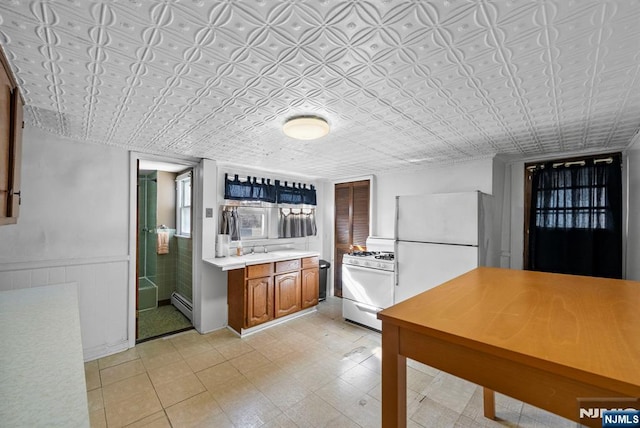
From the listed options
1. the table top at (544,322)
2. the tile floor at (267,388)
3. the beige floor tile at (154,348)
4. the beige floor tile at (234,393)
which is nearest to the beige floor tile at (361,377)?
the tile floor at (267,388)

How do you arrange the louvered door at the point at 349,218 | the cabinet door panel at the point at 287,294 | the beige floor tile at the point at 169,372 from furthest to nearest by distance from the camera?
the louvered door at the point at 349,218
the cabinet door panel at the point at 287,294
the beige floor tile at the point at 169,372

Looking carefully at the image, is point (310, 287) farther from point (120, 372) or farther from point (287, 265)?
point (120, 372)

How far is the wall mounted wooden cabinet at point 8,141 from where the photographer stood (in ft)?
4.15

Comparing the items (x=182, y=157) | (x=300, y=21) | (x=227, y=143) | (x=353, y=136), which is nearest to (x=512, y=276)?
(x=353, y=136)

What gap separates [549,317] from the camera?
37.8 inches

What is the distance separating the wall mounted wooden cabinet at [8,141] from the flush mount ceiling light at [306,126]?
1468mm

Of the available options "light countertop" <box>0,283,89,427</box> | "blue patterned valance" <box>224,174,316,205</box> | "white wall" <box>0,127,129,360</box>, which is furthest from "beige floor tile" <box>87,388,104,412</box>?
"blue patterned valance" <box>224,174,316,205</box>

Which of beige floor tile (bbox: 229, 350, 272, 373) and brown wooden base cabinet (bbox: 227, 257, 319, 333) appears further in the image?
brown wooden base cabinet (bbox: 227, 257, 319, 333)

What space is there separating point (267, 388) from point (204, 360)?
873 millimetres

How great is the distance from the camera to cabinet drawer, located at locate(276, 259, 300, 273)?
148 inches

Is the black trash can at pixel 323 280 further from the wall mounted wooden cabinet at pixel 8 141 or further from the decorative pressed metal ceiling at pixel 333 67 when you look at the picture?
the wall mounted wooden cabinet at pixel 8 141

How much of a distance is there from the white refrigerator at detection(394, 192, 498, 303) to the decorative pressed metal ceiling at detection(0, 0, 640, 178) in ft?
2.47

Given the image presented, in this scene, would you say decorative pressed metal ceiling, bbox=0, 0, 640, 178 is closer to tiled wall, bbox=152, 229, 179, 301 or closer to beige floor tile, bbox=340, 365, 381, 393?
beige floor tile, bbox=340, 365, 381, 393

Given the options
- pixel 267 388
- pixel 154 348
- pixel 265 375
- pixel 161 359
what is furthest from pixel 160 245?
pixel 267 388
